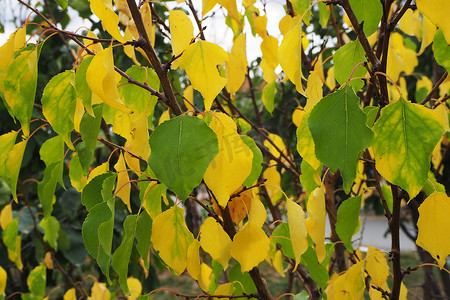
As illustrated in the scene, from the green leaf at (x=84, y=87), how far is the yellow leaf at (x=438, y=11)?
34cm

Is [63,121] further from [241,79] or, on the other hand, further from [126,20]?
[241,79]

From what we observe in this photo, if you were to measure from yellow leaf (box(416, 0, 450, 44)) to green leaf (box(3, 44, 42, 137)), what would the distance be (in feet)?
1.32

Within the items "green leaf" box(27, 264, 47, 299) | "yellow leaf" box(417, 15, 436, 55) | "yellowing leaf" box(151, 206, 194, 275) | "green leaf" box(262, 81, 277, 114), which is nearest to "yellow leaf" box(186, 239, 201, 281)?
"yellowing leaf" box(151, 206, 194, 275)

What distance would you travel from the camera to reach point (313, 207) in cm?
57

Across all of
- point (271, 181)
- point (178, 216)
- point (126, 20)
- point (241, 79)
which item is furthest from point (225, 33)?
point (178, 216)

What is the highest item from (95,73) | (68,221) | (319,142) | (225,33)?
(225,33)

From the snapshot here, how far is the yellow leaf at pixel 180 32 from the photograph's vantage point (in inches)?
21.5

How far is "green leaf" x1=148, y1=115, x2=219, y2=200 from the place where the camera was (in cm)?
45

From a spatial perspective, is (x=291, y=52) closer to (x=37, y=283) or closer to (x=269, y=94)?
(x=269, y=94)

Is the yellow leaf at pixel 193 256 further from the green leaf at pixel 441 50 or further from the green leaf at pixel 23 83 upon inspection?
the green leaf at pixel 441 50

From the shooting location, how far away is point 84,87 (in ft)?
1.66

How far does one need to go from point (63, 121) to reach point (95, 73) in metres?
0.12

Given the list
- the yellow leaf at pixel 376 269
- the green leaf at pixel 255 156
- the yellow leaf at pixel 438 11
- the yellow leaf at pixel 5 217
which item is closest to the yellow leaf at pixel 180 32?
the green leaf at pixel 255 156

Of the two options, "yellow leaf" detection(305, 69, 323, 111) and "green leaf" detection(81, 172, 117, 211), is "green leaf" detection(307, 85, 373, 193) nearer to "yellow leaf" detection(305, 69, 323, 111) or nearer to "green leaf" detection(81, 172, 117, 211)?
"yellow leaf" detection(305, 69, 323, 111)
